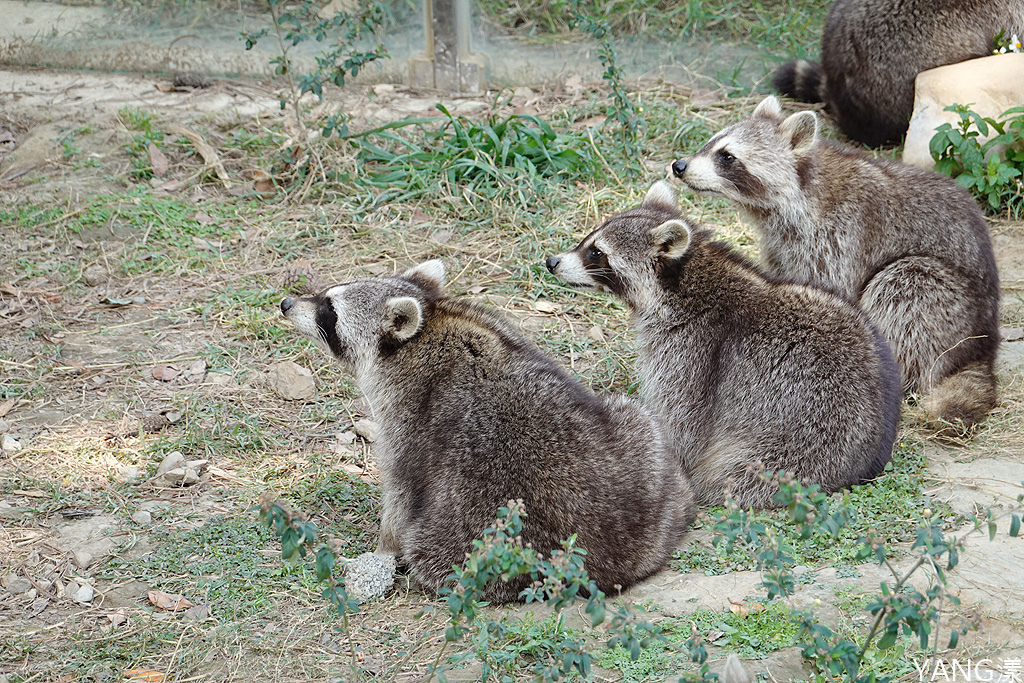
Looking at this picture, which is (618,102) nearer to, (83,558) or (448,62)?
(448,62)

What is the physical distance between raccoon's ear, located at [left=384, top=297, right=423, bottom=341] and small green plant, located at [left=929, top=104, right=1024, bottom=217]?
3.75 metres

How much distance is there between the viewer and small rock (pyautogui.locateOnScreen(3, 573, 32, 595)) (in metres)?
3.39

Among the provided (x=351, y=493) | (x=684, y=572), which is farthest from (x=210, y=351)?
(x=684, y=572)

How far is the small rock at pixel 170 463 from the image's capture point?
161 inches

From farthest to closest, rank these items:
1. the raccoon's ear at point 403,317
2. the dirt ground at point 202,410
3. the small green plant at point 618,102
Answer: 1. the small green plant at point 618,102
2. the raccoon's ear at point 403,317
3. the dirt ground at point 202,410

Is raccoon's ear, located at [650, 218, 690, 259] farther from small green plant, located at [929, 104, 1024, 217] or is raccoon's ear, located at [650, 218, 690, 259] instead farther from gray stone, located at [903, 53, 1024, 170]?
gray stone, located at [903, 53, 1024, 170]

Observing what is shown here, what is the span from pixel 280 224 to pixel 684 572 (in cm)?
354

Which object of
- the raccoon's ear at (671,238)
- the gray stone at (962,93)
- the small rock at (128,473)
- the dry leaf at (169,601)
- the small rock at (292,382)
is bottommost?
the dry leaf at (169,601)

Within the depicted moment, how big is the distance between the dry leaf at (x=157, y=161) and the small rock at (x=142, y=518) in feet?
10.5

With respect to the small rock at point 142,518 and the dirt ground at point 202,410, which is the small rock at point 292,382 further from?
the small rock at point 142,518

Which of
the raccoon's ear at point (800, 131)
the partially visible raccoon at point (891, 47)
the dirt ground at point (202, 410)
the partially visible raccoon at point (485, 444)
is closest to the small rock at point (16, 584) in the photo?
the dirt ground at point (202, 410)

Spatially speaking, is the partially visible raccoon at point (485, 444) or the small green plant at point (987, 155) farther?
the small green plant at point (987, 155)

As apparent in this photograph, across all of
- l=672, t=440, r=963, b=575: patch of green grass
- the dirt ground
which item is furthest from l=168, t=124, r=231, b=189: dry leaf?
l=672, t=440, r=963, b=575: patch of green grass

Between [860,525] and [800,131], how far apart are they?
2013 mm
